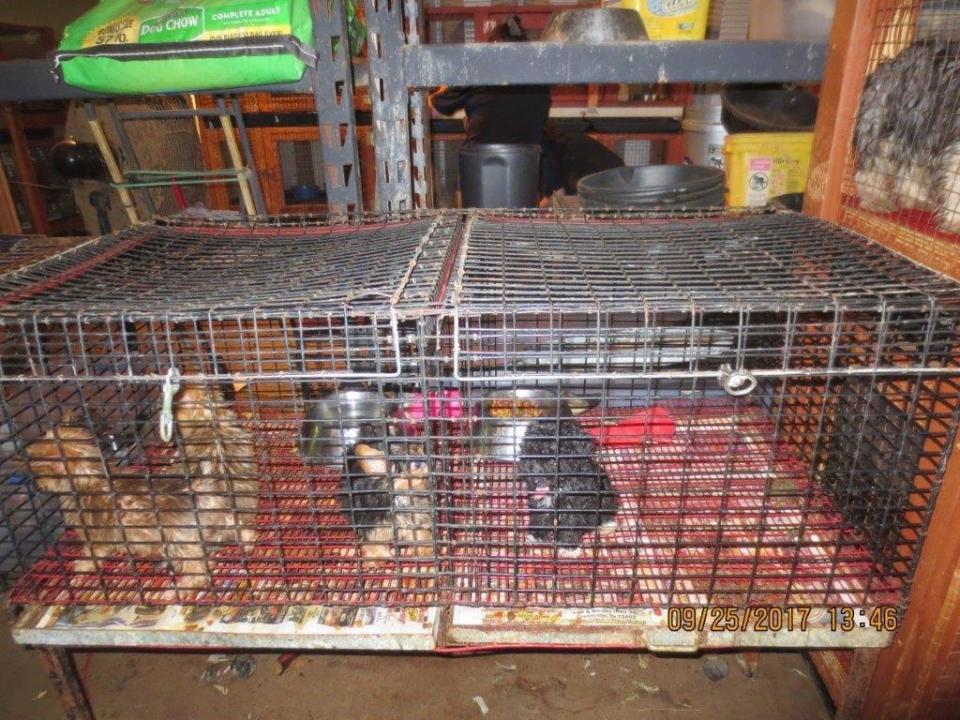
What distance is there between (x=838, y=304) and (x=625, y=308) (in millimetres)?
296

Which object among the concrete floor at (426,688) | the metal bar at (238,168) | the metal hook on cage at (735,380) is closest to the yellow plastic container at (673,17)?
the metal hook on cage at (735,380)

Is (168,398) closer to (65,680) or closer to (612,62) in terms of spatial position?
(65,680)

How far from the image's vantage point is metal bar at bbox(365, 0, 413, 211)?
4.23 feet

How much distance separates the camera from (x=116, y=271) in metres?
1.13

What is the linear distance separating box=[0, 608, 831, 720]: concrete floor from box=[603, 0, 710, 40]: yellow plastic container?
1752 mm

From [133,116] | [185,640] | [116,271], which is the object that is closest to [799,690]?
[185,640]

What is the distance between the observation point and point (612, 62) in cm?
129

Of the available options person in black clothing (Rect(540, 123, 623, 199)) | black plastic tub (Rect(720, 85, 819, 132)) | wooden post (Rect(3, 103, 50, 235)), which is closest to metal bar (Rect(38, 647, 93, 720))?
black plastic tub (Rect(720, 85, 819, 132))

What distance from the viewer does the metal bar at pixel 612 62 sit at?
4.22ft

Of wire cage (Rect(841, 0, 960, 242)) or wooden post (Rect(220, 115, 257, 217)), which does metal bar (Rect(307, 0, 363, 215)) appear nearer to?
wire cage (Rect(841, 0, 960, 242))

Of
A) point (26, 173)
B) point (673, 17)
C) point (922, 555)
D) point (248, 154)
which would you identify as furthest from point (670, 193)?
point (26, 173)

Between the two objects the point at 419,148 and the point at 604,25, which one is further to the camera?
the point at 419,148

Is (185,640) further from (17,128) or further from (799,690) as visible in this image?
Answer: (17,128)
